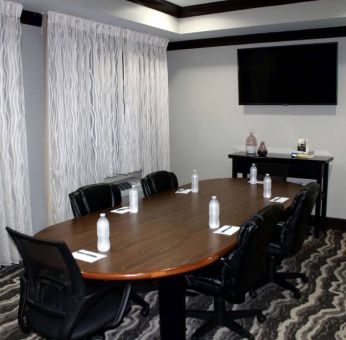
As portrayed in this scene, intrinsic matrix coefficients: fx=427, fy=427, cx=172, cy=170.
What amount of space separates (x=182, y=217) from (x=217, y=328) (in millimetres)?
833

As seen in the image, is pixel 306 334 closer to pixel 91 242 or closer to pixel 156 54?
pixel 91 242

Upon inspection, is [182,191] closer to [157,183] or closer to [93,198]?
[157,183]

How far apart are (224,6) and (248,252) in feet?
12.0

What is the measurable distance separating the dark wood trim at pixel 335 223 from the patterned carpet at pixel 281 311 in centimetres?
118

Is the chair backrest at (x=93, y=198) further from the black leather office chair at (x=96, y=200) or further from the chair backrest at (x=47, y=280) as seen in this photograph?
the chair backrest at (x=47, y=280)

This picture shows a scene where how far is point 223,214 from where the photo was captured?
3234 millimetres

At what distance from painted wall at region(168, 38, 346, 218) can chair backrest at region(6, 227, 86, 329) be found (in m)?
4.16

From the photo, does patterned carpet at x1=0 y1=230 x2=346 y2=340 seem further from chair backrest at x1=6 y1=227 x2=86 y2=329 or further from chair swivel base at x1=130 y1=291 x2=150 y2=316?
chair backrest at x1=6 y1=227 x2=86 y2=329

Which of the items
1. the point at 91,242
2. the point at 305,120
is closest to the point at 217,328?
the point at 91,242

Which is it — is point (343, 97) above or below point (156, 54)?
below

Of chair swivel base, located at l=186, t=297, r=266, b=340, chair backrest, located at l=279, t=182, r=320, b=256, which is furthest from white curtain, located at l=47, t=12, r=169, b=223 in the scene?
chair backrest, located at l=279, t=182, r=320, b=256

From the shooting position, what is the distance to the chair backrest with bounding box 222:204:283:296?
2488 mm

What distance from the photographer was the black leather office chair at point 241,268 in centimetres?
251

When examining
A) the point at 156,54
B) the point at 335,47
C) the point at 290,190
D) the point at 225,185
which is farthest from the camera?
the point at 156,54
